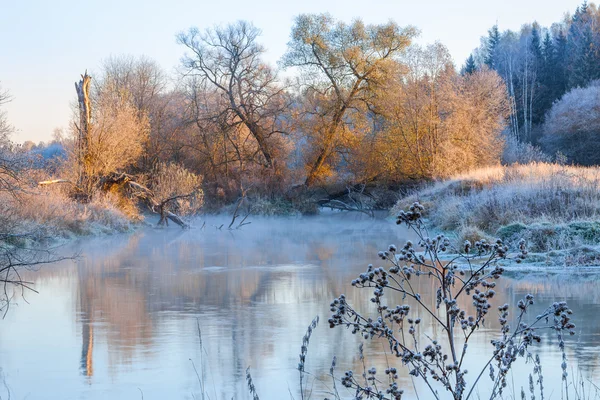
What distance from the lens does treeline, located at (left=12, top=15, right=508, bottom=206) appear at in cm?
3788

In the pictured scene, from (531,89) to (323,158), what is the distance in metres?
27.5

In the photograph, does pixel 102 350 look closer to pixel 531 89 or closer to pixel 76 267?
pixel 76 267

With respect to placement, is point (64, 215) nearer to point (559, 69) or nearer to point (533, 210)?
point (533, 210)

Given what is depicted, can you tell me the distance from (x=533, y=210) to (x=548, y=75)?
150ft

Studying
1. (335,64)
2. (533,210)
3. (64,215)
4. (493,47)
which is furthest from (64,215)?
(493,47)

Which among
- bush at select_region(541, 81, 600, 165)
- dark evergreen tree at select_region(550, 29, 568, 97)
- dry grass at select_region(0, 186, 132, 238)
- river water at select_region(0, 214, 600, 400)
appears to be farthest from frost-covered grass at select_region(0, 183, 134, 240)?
dark evergreen tree at select_region(550, 29, 568, 97)

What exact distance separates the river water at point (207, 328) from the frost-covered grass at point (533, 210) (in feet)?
8.64

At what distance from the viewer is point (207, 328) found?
30.8 ft

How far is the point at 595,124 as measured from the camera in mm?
47875

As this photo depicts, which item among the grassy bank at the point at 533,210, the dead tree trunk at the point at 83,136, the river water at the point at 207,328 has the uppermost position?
the dead tree trunk at the point at 83,136

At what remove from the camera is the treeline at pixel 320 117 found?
124 feet

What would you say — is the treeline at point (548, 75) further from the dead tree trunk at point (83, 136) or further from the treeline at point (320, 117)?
the dead tree trunk at point (83, 136)

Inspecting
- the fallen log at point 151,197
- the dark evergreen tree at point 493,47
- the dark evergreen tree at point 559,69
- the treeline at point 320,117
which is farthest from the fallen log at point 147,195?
the dark evergreen tree at point 493,47

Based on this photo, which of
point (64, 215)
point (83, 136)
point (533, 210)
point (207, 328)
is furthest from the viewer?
point (83, 136)
